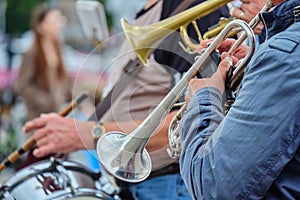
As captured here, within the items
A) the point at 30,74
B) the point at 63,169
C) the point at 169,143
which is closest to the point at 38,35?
the point at 30,74

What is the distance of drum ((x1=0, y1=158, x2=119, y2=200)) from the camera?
2.72m

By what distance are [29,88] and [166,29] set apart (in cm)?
403

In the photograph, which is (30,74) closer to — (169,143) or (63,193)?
(63,193)

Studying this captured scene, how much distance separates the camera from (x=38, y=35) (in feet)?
22.1

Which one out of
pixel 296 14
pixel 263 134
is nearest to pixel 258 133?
pixel 263 134

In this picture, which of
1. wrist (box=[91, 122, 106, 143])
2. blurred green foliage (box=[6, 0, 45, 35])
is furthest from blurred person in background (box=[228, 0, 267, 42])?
blurred green foliage (box=[6, 0, 45, 35])

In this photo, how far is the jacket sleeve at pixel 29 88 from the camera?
254 inches

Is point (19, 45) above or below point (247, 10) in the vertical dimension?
below

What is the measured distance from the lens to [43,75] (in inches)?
260

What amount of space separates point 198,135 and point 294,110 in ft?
0.94

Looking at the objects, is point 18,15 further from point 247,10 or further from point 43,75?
point 247,10

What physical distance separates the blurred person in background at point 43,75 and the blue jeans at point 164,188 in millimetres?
3542

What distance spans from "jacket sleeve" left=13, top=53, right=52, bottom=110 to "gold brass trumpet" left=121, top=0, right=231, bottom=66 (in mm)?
3851

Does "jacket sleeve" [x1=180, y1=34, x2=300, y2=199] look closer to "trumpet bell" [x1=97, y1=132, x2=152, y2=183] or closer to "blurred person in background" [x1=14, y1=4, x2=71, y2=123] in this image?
"trumpet bell" [x1=97, y1=132, x2=152, y2=183]
